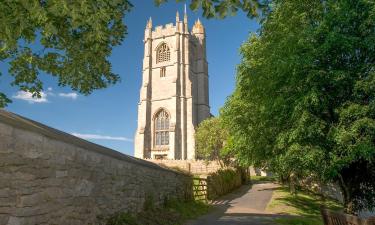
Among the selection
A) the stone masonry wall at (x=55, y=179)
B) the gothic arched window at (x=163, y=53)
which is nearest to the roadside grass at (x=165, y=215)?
the stone masonry wall at (x=55, y=179)

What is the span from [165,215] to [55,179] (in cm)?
557

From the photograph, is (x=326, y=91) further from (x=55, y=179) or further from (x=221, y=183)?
(x=221, y=183)

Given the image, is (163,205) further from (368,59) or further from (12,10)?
(368,59)

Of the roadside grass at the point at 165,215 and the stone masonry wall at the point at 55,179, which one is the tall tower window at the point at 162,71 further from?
the stone masonry wall at the point at 55,179

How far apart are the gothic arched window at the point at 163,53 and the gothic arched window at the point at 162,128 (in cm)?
1090

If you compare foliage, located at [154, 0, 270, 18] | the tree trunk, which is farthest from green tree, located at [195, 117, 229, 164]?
foliage, located at [154, 0, 270, 18]

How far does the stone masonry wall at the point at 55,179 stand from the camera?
221 inches

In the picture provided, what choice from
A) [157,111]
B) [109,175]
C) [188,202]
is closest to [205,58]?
[157,111]

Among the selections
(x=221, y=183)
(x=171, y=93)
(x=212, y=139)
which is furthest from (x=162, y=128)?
(x=221, y=183)

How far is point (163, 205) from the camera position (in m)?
12.7

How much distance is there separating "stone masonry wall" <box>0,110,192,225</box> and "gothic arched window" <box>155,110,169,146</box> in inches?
1934

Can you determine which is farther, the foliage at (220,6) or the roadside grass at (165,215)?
the roadside grass at (165,215)

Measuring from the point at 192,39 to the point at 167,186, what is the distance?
58288 millimetres

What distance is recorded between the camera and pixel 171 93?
197 feet
